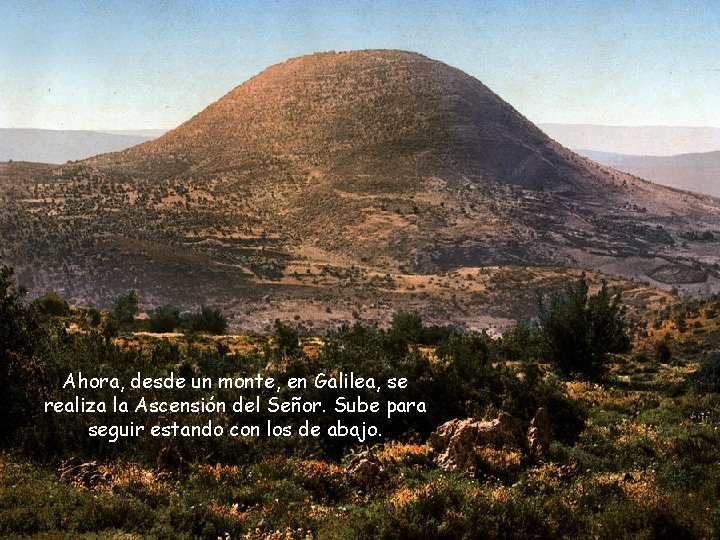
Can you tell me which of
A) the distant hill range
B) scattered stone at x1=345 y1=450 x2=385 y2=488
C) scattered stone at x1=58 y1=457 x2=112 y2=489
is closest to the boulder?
scattered stone at x1=345 y1=450 x2=385 y2=488

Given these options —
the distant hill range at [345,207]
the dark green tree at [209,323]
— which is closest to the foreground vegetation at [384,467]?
the dark green tree at [209,323]

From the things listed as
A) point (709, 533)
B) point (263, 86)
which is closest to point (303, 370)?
point (709, 533)

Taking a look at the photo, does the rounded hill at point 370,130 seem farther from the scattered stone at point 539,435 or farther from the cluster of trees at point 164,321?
the scattered stone at point 539,435

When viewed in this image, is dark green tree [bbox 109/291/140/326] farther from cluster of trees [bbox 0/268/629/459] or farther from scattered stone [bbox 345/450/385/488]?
scattered stone [bbox 345/450/385/488]

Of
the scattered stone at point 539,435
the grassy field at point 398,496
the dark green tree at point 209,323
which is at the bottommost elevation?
the dark green tree at point 209,323

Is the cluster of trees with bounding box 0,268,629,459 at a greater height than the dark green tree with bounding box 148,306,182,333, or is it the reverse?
the cluster of trees with bounding box 0,268,629,459

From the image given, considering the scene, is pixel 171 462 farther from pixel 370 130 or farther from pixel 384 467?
pixel 370 130
